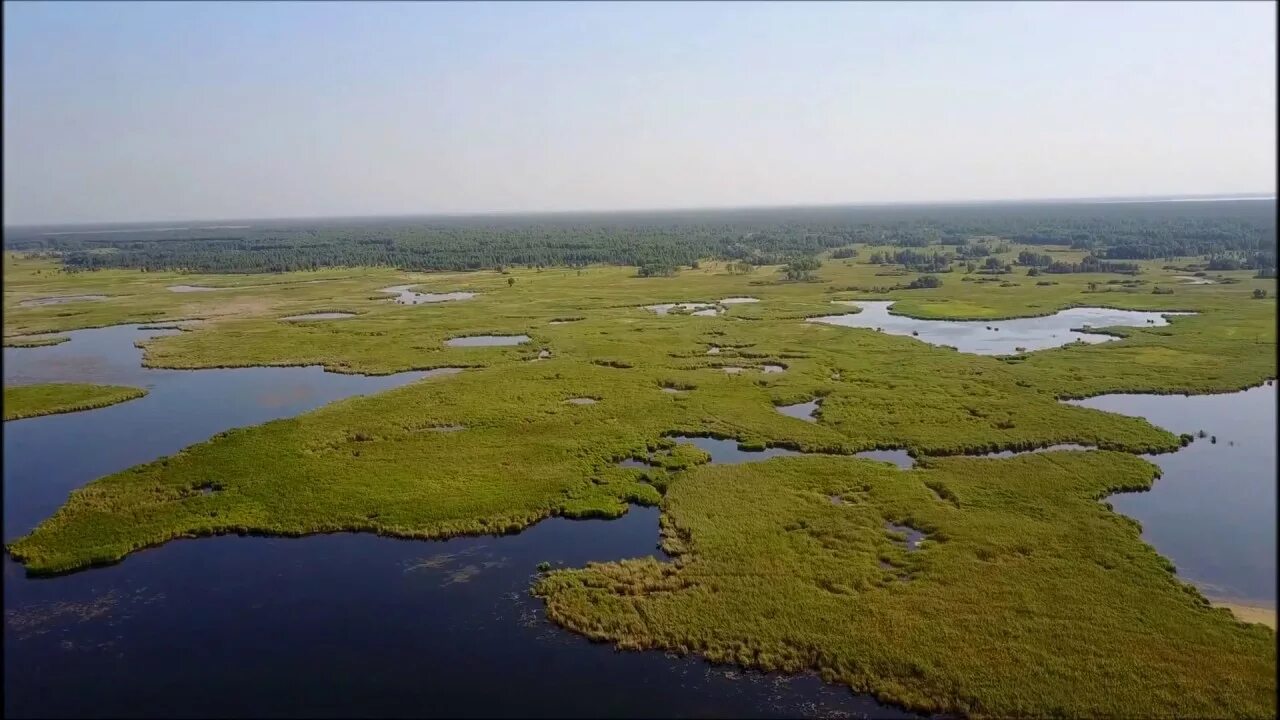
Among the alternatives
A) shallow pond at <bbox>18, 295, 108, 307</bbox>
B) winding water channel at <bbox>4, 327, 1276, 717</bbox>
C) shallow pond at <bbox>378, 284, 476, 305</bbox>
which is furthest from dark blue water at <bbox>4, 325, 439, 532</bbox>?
shallow pond at <bbox>18, 295, 108, 307</bbox>

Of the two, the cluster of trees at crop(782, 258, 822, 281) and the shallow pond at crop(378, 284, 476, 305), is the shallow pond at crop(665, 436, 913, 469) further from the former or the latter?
the cluster of trees at crop(782, 258, 822, 281)

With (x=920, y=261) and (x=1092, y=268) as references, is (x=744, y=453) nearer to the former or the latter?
(x=1092, y=268)

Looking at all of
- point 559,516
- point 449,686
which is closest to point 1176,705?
point 449,686

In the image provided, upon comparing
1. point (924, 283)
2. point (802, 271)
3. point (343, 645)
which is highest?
point (802, 271)

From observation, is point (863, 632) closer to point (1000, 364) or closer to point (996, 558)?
point (996, 558)

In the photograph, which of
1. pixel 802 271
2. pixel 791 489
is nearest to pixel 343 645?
pixel 791 489
